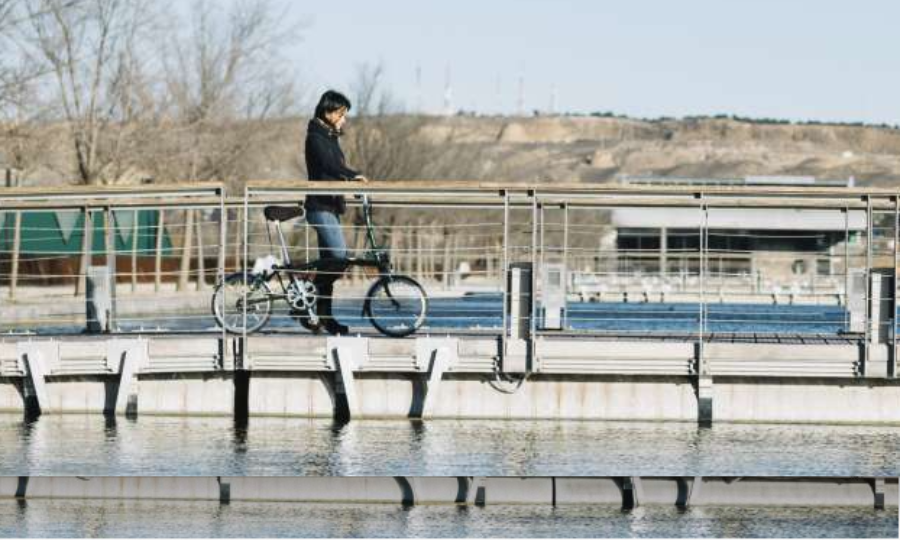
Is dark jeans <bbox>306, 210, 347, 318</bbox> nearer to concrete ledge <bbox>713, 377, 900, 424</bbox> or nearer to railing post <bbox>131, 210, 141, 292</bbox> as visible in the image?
railing post <bbox>131, 210, 141, 292</bbox>

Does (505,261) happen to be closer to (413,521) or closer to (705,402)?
(705,402)

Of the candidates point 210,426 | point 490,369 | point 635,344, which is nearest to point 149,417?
point 210,426

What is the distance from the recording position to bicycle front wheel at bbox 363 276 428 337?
23.4 m

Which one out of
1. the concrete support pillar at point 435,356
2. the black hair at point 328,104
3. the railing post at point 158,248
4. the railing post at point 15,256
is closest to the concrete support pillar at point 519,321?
the concrete support pillar at point 435,356

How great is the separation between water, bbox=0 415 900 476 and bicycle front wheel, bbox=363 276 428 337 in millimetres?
1799

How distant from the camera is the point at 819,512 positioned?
1664 cm

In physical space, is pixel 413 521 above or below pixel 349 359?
below

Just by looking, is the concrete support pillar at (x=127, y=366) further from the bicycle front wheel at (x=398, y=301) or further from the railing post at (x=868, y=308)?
the railing post at (x=868, y=308)

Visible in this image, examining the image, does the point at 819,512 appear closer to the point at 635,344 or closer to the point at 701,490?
the point at 701,490

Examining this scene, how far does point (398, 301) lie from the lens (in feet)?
77.2

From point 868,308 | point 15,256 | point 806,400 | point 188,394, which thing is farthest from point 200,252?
point 868,308

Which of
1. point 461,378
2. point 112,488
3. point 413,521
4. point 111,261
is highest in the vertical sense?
point 111,261

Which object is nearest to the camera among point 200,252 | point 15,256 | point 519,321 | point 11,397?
point 519,321

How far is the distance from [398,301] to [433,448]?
141 inches
